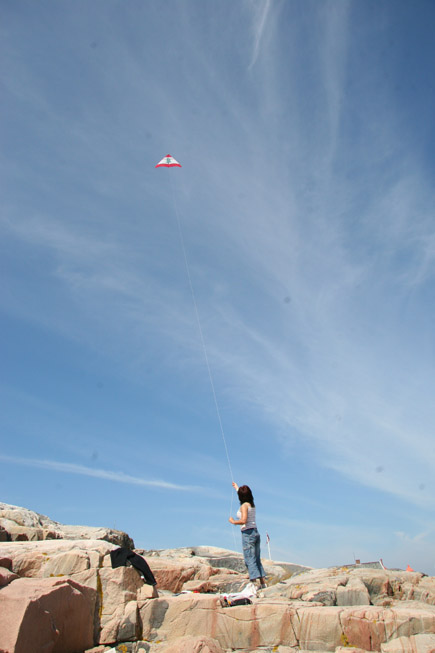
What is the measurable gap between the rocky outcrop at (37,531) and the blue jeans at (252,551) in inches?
233

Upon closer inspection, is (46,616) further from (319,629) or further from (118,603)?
(319,629)

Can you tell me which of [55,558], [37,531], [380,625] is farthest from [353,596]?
[37,531]

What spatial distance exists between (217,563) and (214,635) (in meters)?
9.28

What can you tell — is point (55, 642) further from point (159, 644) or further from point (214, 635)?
point (214, 635)

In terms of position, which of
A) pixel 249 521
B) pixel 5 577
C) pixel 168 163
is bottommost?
pixel 5 577

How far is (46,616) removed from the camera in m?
7.09

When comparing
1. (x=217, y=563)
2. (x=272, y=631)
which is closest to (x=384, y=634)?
(x=272, y=631)

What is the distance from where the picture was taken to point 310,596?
9258mm

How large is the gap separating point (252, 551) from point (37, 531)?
7.31 metres

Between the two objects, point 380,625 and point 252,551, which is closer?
point 380,625

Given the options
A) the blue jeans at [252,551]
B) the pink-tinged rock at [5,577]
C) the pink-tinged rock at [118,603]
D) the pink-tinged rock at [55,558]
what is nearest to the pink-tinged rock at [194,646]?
the pink-tinged rock at [118,603]

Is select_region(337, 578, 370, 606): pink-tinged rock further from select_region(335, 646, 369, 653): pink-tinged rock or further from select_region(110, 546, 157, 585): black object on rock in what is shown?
select_region(110, 546, 157, 585): black object on rock

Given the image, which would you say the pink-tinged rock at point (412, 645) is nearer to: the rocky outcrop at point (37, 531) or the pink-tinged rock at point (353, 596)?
the pink-tinged rock at point (353, 596)

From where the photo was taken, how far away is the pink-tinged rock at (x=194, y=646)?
6.82m
